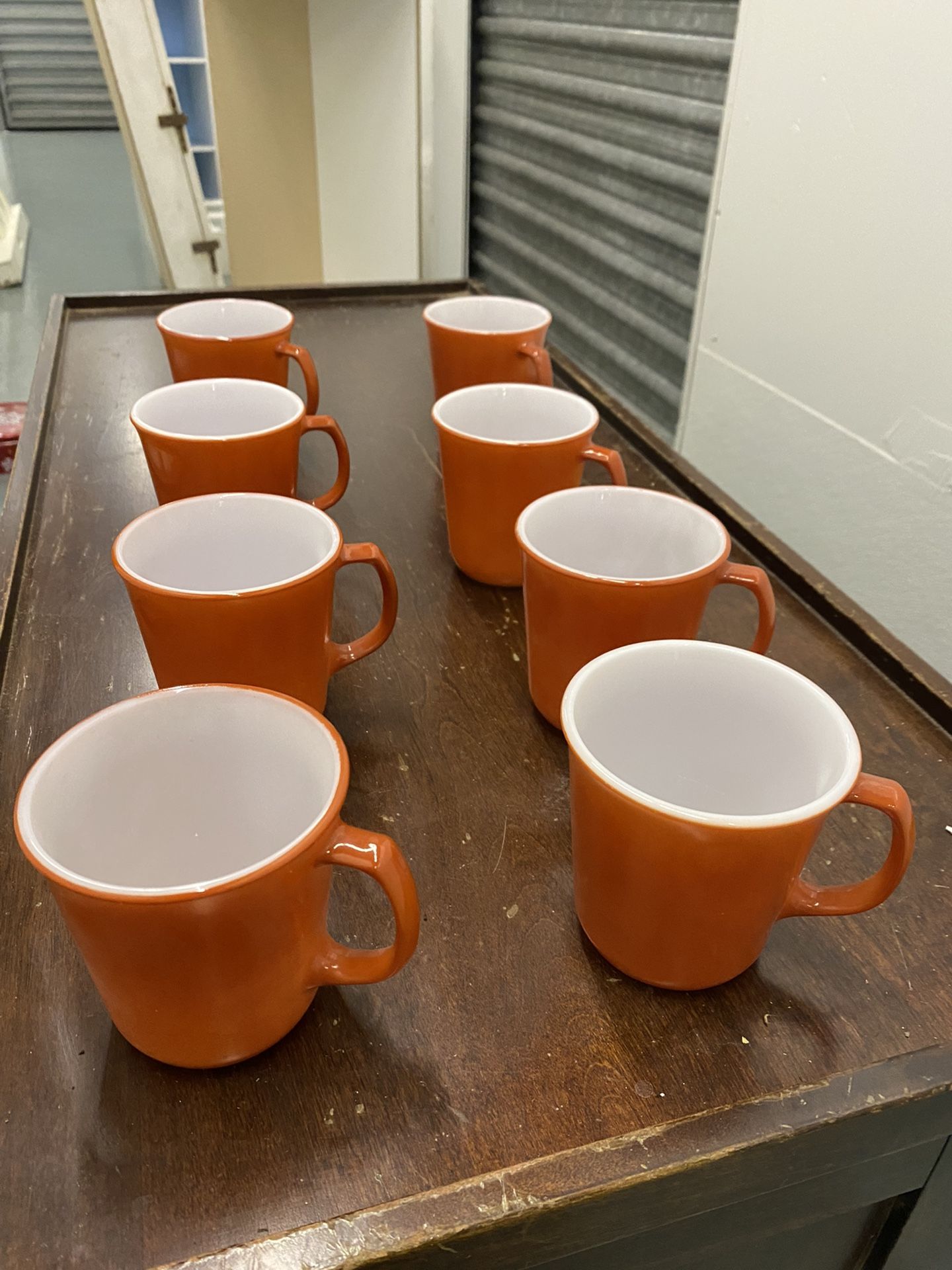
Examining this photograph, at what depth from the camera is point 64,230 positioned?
4.38m

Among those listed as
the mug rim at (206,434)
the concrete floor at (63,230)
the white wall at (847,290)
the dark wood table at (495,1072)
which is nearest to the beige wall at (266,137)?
the concrete floor at (63,230)

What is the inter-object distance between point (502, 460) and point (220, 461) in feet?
0.61

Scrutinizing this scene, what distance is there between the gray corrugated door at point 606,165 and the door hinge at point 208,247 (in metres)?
1.05

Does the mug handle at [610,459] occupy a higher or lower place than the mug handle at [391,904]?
higher

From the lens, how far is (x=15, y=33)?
6020 millimetres

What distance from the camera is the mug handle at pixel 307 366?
817mm

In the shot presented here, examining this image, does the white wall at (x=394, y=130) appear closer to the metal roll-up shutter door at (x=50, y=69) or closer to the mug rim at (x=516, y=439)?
the mug rim at (x=516, y=439)

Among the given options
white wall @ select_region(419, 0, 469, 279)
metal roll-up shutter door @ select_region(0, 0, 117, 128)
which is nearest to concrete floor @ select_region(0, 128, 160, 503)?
metal roll-up shutter door @ select_region(0, 0, 117, 128)

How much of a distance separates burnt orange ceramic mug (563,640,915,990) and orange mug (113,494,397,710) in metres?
0.16

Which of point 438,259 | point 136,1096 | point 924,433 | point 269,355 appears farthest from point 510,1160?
point 438,259

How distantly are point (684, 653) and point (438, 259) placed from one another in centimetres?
208

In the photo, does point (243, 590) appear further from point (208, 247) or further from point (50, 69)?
point (50, 69)

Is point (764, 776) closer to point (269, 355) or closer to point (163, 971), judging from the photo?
point (163, 971)

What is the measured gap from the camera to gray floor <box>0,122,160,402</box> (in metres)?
3.29
